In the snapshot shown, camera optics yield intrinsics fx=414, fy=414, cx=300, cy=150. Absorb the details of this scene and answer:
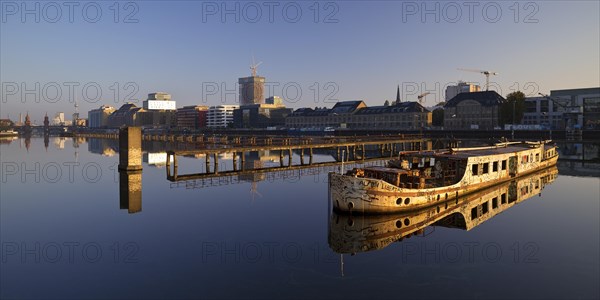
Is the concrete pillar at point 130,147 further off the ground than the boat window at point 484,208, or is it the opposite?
the concrete pillar at point 130,147

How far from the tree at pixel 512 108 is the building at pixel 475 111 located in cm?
497

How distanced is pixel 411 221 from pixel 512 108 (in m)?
149

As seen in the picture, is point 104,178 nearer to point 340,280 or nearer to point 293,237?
point 293,237

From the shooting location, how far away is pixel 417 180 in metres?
39.4

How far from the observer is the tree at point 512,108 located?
16038cm

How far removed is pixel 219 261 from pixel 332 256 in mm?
7066

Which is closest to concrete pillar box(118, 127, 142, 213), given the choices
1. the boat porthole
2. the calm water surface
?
the calm water surface

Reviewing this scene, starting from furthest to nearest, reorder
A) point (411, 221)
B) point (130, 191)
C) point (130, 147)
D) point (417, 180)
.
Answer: point (130, 147) → point (130, 191) → point (417, 180) → point (411, 221)

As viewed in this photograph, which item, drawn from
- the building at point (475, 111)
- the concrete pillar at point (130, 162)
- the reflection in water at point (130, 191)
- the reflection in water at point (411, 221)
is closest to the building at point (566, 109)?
the building at point (475, 111)

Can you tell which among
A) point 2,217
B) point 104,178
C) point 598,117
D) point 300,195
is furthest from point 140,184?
point 598,117

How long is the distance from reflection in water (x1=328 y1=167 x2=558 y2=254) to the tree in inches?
4997

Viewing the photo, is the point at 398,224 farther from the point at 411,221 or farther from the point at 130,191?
the point at 130,191

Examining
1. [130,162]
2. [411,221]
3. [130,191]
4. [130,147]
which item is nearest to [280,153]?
[130,162]

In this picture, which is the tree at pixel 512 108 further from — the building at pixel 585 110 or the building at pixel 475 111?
the building at pixel 585 110
